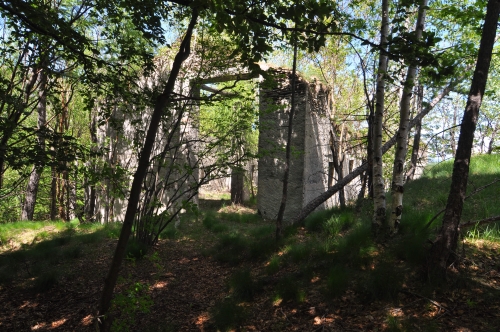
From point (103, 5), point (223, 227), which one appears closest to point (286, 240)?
point (223, 227)

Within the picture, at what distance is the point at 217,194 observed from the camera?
17.0 m

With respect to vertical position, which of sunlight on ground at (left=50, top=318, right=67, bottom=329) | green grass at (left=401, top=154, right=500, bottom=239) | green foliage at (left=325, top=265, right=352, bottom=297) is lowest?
sunlight on ground at (left=50, top=318, right=67, bottom=329)

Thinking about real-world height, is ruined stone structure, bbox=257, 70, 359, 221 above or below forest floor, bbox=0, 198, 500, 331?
above

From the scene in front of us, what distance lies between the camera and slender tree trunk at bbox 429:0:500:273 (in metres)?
3.32

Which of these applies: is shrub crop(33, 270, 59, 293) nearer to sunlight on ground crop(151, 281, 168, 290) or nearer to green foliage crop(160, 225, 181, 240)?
sunlight on ground crop(151, 281, 168, 290)

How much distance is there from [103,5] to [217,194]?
540 inches

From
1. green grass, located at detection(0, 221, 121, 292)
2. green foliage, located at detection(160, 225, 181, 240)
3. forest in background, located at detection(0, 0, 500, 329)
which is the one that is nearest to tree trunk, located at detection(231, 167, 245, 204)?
forest in background, located at detection(0, 0, 500, 329)

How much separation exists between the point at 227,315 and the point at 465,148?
10.4ft

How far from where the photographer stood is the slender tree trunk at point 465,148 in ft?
10.9

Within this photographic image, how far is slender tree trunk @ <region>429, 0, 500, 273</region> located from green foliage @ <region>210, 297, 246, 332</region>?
7.31 feet

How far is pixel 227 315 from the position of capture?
3850mm

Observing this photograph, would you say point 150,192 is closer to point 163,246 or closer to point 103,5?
point 163,246

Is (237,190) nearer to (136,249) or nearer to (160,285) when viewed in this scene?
(136,249)

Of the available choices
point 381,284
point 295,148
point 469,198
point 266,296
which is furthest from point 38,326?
point 469,198
